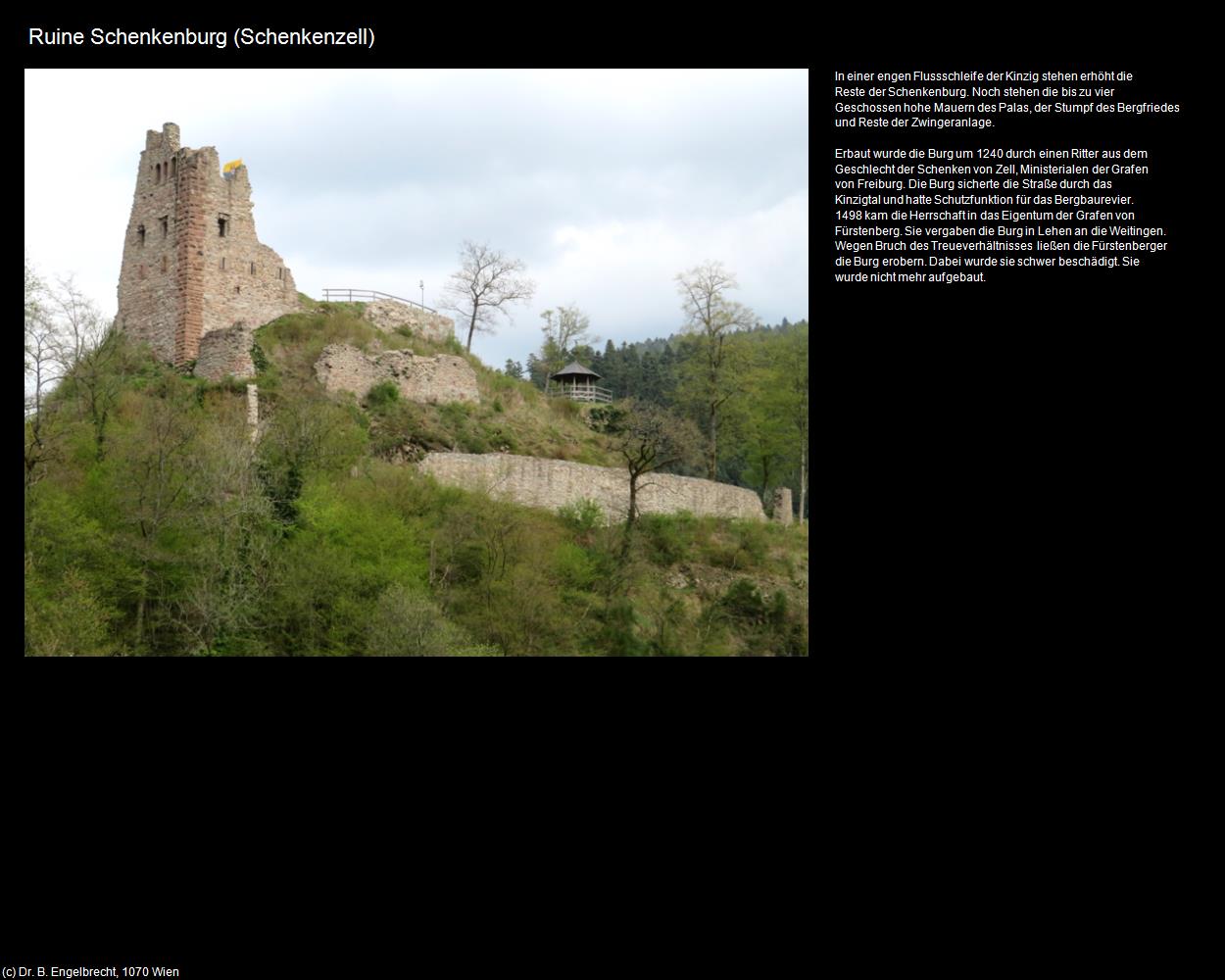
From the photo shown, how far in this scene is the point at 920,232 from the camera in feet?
23.9

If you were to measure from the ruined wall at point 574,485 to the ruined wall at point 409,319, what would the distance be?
762cm

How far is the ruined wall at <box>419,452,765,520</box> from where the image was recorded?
77.4 ft

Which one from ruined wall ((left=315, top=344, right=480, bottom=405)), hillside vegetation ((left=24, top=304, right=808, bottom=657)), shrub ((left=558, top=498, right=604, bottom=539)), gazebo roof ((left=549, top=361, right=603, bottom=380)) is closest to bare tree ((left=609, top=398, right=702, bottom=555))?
shrub ((left=558, top=498, right=604, bottom=539))

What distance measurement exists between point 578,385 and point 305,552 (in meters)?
29.3

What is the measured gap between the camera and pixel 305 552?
61.3 feet

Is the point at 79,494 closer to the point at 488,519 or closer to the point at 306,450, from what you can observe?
the point at 306,450

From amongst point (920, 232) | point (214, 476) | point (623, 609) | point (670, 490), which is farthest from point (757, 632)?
point (920, 232)

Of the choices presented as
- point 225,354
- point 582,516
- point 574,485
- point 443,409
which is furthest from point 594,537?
point 225,354

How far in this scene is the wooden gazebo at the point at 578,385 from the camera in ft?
131

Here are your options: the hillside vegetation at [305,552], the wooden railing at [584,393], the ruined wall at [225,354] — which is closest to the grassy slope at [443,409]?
the hillside vegetation at [305,552]

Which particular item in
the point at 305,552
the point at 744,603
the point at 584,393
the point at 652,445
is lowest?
the point at 744,603

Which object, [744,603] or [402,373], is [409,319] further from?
[744,603]

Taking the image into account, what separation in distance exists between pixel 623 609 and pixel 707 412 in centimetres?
1466

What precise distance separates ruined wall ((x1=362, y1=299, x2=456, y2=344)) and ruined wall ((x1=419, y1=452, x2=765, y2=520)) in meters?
→ 7.62
